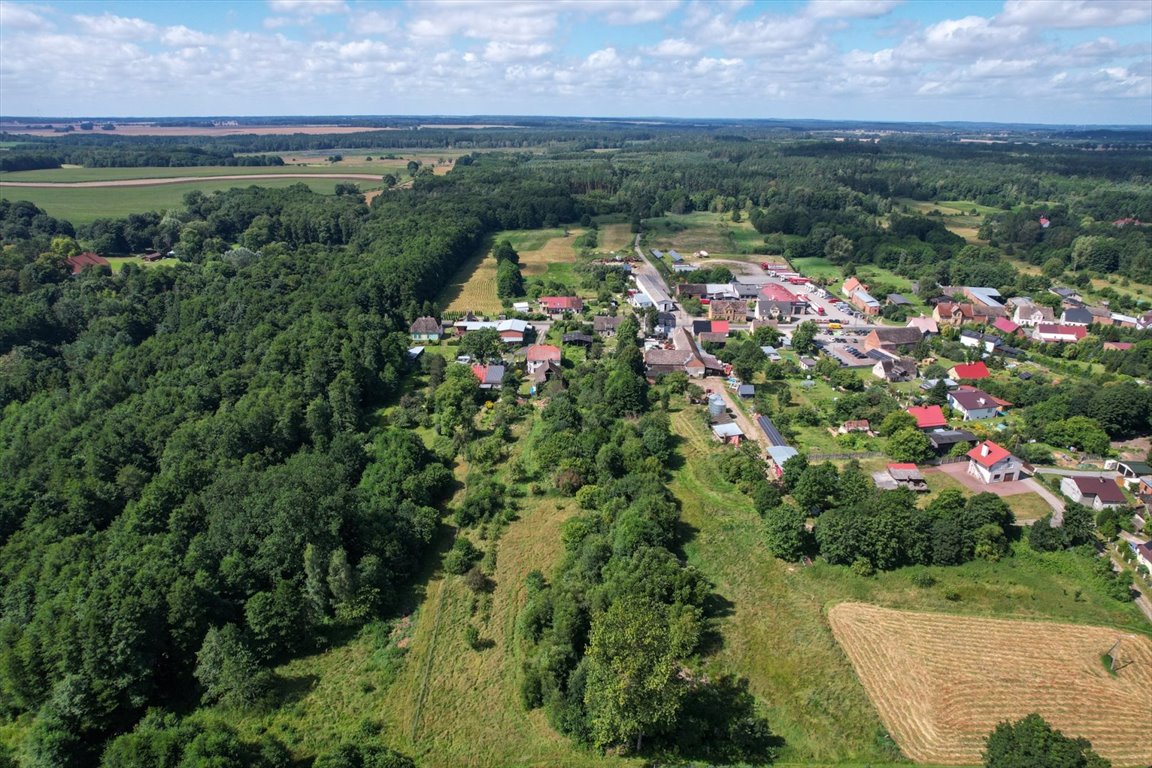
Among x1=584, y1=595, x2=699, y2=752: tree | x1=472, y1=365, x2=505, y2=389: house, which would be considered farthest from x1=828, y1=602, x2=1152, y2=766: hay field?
x1=472, y1=365, x2=505, y2=389: house

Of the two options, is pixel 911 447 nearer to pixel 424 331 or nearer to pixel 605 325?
pixel 605 325

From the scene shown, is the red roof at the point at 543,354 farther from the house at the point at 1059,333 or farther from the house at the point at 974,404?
the house at the point at 1059,333

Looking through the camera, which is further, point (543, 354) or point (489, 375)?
point (543, 354)

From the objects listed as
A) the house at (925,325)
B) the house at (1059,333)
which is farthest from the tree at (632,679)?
the house at (1059,333)

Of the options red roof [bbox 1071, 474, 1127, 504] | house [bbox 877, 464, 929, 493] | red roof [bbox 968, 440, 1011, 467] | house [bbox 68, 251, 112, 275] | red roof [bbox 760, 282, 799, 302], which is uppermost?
house [bbox 68, 251, 112, 275]

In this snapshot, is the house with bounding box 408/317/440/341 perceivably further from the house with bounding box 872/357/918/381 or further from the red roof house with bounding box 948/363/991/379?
the red roof house with bounding box 948/363/991/379

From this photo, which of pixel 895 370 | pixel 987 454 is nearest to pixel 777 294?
pixel 895 370

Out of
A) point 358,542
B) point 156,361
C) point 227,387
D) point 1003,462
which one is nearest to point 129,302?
point 156,361

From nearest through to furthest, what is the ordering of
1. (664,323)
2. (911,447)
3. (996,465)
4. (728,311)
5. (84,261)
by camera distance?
(996,465) → (911,447) → (664,323) → (728,311) → (84,261)
